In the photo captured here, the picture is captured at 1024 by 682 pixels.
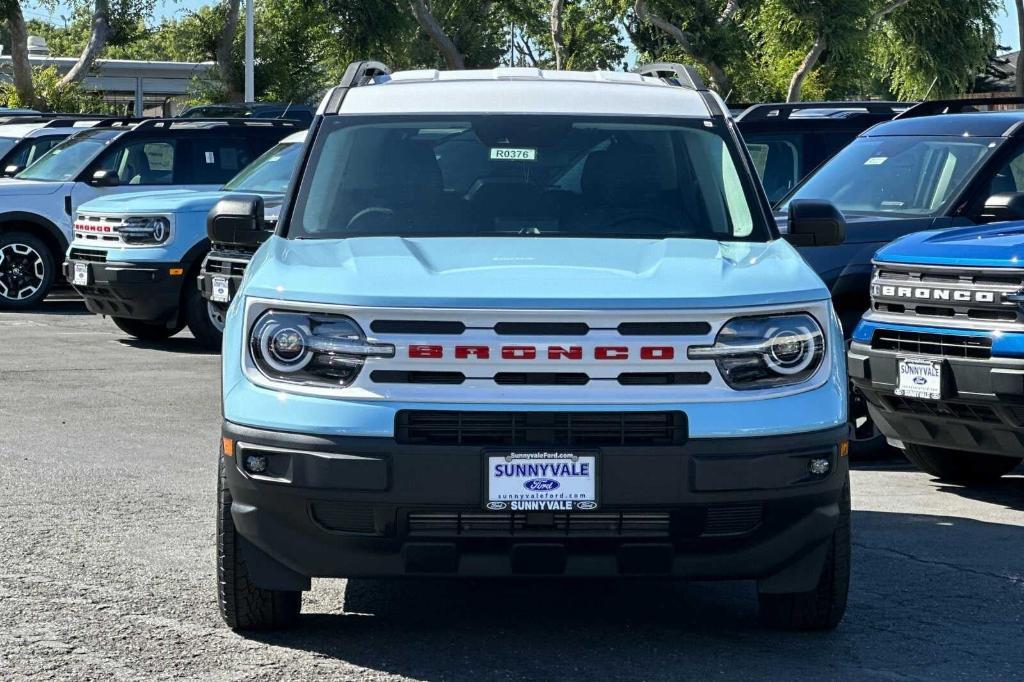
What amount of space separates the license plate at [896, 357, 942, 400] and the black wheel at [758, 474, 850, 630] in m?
2.36

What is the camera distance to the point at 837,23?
39312mm

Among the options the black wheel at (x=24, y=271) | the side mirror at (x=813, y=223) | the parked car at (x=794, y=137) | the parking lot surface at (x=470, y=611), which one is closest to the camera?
the parking lot surface at (x=470, y=611)

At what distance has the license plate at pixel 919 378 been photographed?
7992 mm

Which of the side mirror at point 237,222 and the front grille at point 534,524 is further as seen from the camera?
the side mirror at point 237,222

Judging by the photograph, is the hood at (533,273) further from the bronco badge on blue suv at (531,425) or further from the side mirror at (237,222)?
the side mirror at (237,222)

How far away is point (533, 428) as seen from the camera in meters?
5.15

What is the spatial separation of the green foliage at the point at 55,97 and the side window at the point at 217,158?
23.8 meters

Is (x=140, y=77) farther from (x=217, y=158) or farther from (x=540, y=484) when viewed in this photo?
(x=540, y=484)

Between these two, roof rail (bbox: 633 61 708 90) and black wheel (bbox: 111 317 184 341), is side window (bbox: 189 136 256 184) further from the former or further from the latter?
roof rail (bbox: 633 61 708 90)

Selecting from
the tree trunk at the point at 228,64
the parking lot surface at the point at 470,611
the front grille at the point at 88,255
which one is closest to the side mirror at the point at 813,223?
the parking lot surface at the point at 470,611

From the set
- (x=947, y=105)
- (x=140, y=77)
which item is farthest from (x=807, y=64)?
(x=140, y=77)

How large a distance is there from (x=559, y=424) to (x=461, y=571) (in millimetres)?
531

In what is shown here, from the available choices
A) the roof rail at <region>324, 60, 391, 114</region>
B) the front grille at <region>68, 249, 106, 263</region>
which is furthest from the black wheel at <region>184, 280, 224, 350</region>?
the roof rail at <region>324, 60, 391, 114</region>

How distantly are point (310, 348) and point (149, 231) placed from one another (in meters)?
9.93
